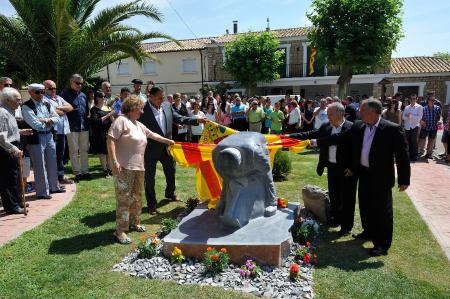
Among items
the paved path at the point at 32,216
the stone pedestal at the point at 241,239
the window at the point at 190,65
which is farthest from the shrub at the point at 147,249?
the window at the point at 190,65

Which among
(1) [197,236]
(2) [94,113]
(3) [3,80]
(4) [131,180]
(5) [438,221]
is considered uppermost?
→ (3) [3,80]

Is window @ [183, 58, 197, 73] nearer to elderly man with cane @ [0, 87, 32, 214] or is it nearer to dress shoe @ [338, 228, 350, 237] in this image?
elderly man with cane @ [0, 87, 32, 214]

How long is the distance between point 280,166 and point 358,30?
14.0m

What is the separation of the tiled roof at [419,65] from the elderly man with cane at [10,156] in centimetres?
3268

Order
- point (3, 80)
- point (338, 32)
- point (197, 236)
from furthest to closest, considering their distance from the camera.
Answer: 1. point (338, 32)
2. point (3, 80)
3. point (197, 236)

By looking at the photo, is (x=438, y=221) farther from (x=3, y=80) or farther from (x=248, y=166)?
(x=3, y=80)

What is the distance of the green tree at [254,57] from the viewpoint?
30438 millimetres

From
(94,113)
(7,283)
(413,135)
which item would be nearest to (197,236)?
(7,283)

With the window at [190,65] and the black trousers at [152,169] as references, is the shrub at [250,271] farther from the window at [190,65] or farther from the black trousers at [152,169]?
the window at [190,65]

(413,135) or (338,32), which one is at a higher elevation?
(338,32)

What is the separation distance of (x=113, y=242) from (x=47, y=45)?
27.3 ft

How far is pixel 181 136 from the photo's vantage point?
10969 millimetres

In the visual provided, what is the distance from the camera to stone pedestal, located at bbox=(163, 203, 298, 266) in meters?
4.70

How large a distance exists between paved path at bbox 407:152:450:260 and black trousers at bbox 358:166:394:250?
37.1 inches
